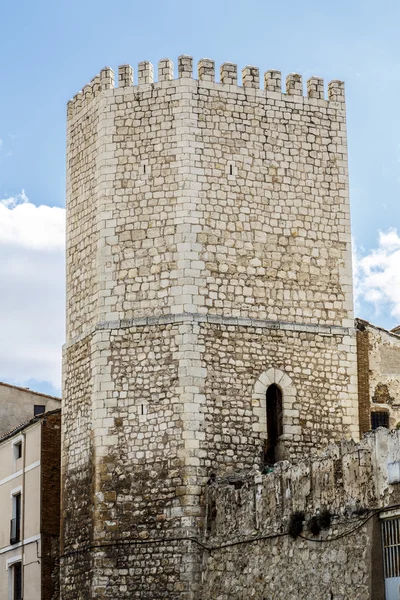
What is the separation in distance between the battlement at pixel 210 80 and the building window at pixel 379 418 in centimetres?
668

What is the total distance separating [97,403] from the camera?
2295 centimetres

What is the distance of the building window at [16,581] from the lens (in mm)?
29031

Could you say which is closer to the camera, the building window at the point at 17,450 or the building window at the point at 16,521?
the building window at the point at 16,521

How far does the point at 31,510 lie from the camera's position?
92.6 ft

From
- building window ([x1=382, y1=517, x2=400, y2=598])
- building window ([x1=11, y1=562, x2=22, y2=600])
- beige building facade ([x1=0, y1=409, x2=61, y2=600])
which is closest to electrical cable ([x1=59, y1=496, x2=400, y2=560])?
building window ([x1=382, y1=517, x2=400, y2=598])


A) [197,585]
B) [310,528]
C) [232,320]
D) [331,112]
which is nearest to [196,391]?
[232,320]

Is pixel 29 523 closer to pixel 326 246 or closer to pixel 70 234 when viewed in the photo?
pixel 70 234

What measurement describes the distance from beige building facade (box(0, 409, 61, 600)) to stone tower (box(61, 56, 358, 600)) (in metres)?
3.72

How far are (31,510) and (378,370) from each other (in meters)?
8.73

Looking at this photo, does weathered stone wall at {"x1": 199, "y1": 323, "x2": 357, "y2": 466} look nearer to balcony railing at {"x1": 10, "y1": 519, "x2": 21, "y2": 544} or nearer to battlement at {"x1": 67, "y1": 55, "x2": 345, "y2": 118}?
battlement at {"x1": 67, "y1": 55, "x2": 345, "y2": 118}

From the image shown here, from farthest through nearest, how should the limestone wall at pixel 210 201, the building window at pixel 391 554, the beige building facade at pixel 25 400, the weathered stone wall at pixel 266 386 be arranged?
the beige building facade at pixel 25 400 < the limestone wall at pixel 210 201 < the weathered stone wall at pixel 266 386 < the building window at pixel 391 554

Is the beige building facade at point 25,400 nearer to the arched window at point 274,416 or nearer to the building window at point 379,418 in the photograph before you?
the building window at point 379,418

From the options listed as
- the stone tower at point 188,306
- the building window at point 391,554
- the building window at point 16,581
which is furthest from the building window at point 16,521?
the building window at point 391,554

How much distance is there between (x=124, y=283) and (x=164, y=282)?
852mm
